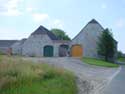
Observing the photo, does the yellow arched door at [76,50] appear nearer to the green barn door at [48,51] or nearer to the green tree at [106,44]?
the green tree at [106,44]

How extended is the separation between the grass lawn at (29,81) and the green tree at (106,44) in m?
57.8

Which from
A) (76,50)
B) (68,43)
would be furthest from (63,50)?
(76,50)

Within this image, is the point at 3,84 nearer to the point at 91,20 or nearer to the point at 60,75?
the point at 60,75

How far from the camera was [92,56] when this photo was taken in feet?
269

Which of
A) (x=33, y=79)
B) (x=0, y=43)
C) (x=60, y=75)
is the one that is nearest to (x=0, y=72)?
(x=33, y=79)

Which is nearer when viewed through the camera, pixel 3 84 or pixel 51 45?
pixel 3 84

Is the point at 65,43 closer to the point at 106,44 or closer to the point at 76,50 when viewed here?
the point at 76,50

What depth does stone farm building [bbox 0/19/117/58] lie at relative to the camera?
80.6 meters

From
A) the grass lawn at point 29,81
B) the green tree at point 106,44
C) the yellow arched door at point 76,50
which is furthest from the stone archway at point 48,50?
the grass lawn at point 29,81

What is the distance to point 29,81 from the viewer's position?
16703 millimetres

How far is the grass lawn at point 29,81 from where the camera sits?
49.1ft

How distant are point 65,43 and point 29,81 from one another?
215ft

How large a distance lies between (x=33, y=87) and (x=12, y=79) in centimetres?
103

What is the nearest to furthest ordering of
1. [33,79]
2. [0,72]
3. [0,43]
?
[0,72] < [33,79] < [0,43]
